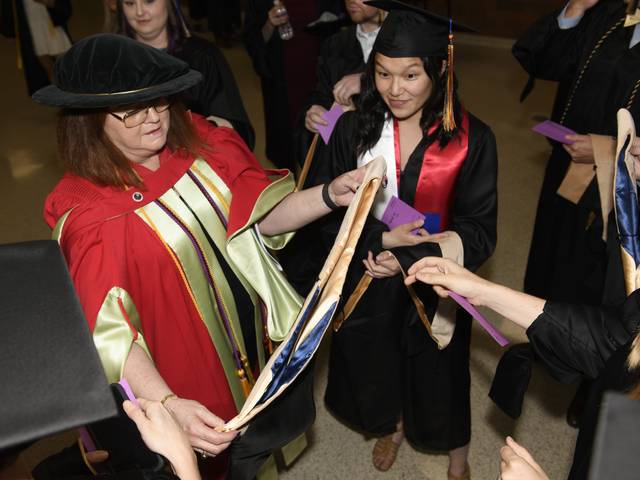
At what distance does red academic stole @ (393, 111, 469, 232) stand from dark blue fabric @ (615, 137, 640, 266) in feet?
1.63

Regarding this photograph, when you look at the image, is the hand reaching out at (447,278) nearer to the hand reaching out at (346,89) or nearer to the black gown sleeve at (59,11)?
the hand reaching out at (346,89)

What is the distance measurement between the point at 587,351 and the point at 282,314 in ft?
2.90

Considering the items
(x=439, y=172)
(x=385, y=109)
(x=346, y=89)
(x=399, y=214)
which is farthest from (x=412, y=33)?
(x=346, y=89)

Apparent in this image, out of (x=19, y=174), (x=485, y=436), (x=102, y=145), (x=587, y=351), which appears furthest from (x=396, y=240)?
(x=19, y=174)

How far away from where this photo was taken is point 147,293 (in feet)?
5.83

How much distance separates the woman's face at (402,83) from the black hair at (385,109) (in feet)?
0.09

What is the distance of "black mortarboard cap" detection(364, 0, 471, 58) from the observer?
6.21 feet

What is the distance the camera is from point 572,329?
157cm

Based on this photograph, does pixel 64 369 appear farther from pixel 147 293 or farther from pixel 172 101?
pixel 172 101

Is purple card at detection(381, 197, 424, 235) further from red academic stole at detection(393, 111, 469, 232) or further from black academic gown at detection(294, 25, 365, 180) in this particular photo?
black academic gown at detection(294, 25, 365, 180)

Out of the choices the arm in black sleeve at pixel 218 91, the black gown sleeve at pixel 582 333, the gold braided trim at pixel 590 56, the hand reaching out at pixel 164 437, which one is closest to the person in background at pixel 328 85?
the arm in black sleeve at pixel 218 91

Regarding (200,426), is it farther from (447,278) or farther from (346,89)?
(346,89)

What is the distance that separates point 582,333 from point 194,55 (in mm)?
2083

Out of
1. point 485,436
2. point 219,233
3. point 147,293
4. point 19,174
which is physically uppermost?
point 219,233
